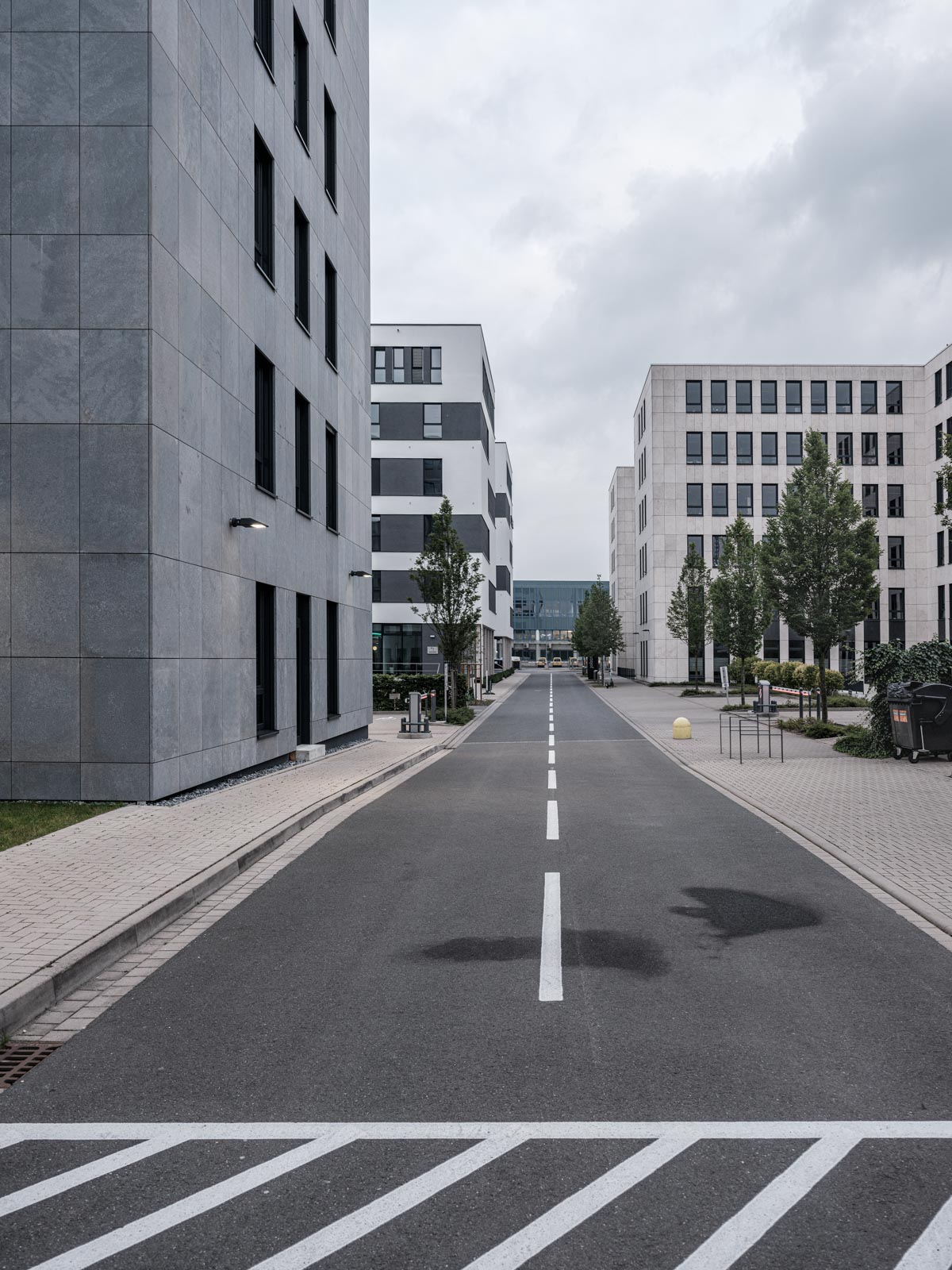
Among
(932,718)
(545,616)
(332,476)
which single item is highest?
(545,616)

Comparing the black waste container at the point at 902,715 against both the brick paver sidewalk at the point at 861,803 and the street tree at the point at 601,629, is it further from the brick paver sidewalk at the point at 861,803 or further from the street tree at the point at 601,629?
the street tree at the point at 601,629

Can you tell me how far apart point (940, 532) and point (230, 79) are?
4498 centimetres

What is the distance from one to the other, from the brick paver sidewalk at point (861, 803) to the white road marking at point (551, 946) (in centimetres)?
275

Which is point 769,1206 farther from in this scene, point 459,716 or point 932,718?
point 459,716

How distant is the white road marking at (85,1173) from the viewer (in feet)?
10.4

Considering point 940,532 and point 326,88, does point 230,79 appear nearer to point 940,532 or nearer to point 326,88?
point 326,88

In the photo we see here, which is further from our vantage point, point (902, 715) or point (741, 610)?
point (741, 610)

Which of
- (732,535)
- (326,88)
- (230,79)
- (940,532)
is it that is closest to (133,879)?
(230,79)

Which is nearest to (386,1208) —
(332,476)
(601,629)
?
(332,476)

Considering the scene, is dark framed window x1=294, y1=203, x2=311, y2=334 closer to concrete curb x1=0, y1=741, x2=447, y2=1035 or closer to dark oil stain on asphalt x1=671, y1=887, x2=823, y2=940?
concrete curb x1=0, y1=741, x2=447, y2=1035

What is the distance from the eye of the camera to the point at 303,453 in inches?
711

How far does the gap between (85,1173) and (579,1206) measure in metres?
1.84

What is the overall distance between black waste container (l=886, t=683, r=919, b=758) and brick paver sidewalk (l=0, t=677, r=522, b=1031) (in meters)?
10.2

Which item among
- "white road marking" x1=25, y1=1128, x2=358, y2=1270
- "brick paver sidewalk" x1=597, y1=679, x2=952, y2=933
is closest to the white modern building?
"brick paver sidewalk" x1=597, y1=679, x2=952, y2=933
